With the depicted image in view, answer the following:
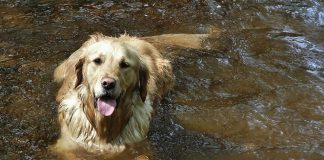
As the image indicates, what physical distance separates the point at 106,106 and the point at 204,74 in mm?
Result: 2256

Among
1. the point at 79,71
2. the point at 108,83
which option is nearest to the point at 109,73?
the point at 108,83

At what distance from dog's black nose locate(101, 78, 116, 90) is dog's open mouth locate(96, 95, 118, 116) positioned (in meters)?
0.18

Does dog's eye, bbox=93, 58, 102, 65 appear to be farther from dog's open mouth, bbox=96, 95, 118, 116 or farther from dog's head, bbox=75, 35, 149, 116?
dog's open mouth, bbox=96, 95, 118, 116

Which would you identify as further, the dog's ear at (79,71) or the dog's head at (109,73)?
the dog's ear at (79,71)

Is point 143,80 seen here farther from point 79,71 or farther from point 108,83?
point 108,83

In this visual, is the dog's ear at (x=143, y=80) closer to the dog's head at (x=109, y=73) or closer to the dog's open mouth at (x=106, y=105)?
the dog's head at (x=109, y=73)

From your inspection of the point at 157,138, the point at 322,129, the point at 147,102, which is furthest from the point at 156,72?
the point at 322,129

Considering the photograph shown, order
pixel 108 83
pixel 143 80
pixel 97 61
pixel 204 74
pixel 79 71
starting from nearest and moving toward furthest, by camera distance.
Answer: pixel 108 83 < pixel 97 61 < pixel 79 71 < pixel 143 80 < pixel 204 74

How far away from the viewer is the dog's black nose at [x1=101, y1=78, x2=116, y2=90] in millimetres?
4711

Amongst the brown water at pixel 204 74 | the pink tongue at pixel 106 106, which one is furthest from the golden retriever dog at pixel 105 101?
the brown water at pixel 204 74

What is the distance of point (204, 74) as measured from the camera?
271 inches

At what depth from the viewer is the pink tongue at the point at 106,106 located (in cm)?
495

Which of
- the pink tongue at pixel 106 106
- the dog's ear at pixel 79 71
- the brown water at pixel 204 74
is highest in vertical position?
the dog's ear at pixel 79 71

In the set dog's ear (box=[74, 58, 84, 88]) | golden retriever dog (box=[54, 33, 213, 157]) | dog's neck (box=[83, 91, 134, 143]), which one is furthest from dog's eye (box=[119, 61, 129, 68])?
dog's ear (box=[74, 58, 84, 88])
